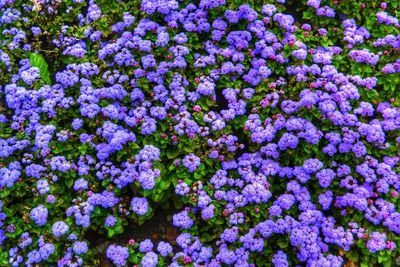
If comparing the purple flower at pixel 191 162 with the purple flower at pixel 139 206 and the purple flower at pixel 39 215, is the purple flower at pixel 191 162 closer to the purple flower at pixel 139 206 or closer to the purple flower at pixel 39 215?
the purple flower at pixel 139 206

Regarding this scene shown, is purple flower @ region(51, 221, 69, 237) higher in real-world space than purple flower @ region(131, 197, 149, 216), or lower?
lower

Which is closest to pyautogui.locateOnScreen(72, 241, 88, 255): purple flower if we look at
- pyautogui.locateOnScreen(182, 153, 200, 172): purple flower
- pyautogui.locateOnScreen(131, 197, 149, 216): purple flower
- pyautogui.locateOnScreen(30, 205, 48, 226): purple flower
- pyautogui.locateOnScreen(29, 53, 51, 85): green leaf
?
pyautogui.locateOnScreen(30, 205, 48, 226): purple flower

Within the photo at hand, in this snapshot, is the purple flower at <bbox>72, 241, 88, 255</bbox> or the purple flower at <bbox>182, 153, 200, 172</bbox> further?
the purple flower at <bbox>182, 153, 200, 172</bbox>

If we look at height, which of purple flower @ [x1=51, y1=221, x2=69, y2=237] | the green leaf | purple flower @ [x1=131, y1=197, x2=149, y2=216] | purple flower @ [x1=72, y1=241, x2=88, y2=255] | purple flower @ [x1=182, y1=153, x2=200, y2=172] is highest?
the green leaf

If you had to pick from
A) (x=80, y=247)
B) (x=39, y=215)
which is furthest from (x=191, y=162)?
(x=39, y=215)

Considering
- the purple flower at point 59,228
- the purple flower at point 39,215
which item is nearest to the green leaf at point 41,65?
the purple flower at point 39,215

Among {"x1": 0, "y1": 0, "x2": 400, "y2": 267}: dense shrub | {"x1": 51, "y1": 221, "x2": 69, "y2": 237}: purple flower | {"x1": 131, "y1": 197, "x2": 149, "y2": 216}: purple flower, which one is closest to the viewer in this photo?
{"x1": 51, "y1": 221, "x2": 69, "y2": 237}: purple flower

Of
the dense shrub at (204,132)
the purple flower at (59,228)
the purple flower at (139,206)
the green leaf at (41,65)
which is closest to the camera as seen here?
the purple flower at (59,228)

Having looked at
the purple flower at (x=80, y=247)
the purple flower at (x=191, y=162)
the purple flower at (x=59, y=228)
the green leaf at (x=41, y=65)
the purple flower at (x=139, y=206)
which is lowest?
the purple flower at (x=80, y=247)

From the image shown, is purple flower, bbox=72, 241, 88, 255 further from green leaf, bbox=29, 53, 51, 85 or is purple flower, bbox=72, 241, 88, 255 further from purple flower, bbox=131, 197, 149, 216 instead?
green leaf, bbox=29, 53, 51, 85
